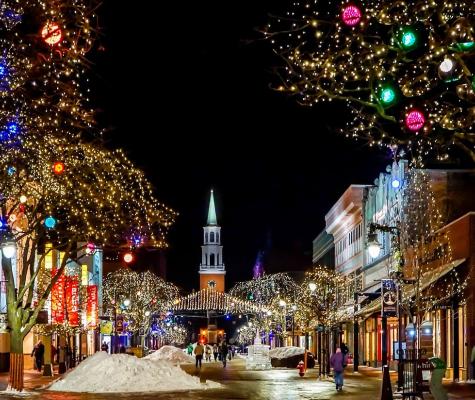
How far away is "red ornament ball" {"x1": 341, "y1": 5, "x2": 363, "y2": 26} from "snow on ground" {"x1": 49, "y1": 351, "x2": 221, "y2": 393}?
22928 millimetres

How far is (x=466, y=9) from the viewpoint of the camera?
14594mm

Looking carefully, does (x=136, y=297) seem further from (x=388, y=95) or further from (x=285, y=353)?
(x=388, y=95)

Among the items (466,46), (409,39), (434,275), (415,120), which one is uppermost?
(466,46)

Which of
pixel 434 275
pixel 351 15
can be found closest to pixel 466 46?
pixel 351 15

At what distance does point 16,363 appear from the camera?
108 ft

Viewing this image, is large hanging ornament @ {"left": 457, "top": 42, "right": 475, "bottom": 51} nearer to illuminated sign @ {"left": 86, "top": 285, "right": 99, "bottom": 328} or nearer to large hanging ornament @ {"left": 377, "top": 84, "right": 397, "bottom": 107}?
large hanging ornament @ {"left": 377, "top": 84, "right": 397, "bottom": 107}

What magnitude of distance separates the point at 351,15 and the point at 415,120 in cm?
183

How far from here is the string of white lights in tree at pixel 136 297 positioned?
97.3 meters

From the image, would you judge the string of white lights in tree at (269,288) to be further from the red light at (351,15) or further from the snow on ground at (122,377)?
the red light at (351,15)

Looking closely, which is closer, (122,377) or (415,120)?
(415,120)

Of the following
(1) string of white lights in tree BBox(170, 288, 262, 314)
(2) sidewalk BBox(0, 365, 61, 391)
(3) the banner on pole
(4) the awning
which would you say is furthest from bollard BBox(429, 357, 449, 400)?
(1) string of white lights in tree BBox(170, 288, 262, 314)

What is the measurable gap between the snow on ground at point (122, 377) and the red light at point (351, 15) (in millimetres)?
22932

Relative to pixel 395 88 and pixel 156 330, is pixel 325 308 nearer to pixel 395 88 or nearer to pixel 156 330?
pixel 395 88

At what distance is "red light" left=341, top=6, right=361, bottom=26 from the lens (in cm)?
1388
